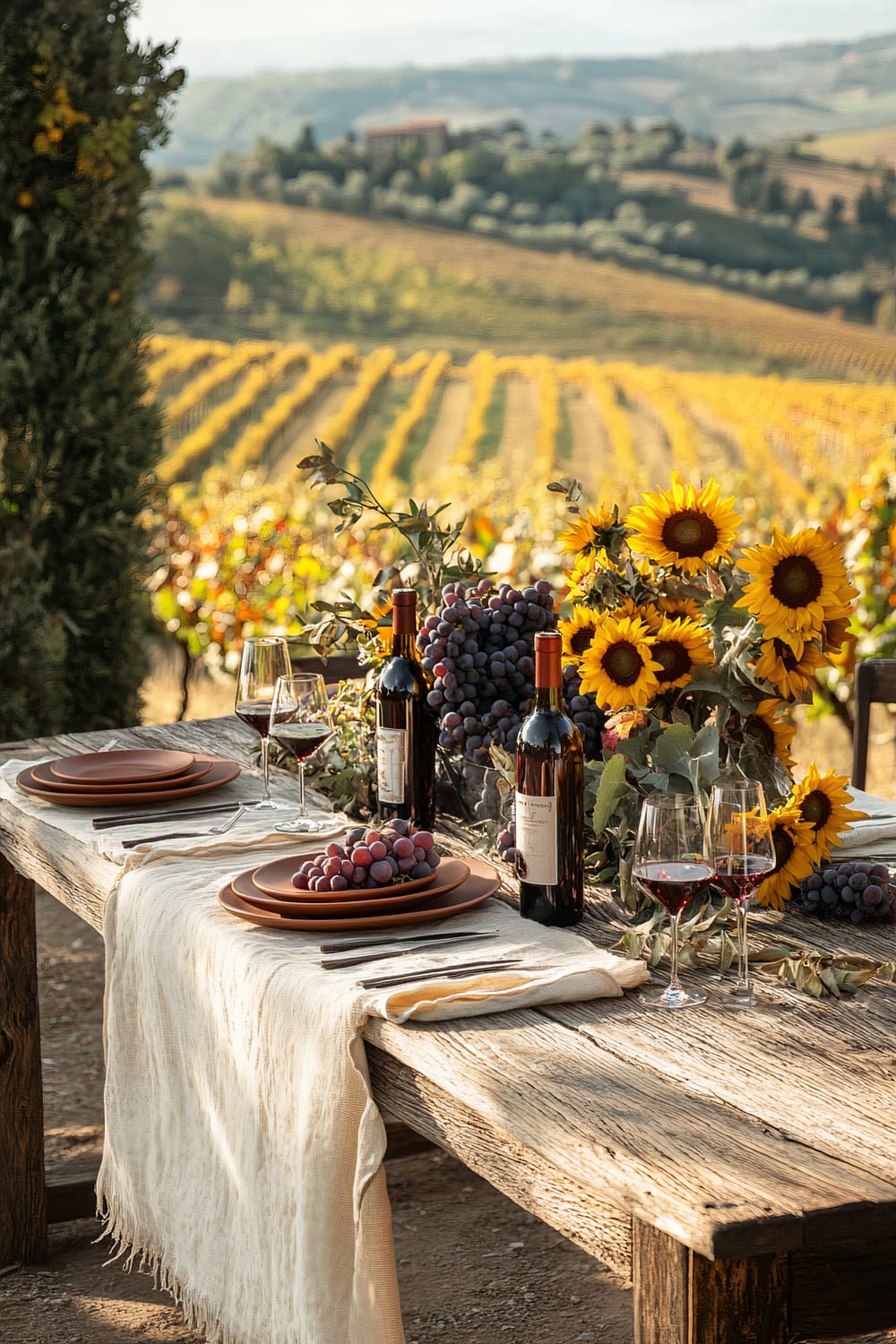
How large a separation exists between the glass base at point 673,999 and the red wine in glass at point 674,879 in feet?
0.32

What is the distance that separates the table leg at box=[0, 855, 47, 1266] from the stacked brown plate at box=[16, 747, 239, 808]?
12.0 inches

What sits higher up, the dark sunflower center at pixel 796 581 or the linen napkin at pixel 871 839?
the dark sunflower center at pixel 796 581

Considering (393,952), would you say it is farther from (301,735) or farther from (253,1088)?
(301,735)

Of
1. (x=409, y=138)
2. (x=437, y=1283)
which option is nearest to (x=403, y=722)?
(x=437, y=1283)

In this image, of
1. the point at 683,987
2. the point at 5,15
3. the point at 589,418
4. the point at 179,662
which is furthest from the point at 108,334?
the point at 589,418

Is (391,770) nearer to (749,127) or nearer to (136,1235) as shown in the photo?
(136,1235)

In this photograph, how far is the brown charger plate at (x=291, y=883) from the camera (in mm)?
1569

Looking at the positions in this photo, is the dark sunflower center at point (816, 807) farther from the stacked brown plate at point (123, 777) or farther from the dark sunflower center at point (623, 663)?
the stacked brown plate at point (123, 777)

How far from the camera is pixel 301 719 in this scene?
1889 mm

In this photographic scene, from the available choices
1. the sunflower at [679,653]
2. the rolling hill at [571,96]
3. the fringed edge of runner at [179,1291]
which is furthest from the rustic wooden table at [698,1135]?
the rolling hill at [571,96]

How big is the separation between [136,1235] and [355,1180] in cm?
60

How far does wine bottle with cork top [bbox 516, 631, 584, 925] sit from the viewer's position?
151 cm

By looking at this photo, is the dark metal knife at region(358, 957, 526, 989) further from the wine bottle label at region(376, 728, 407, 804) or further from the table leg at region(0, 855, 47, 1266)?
the table leg at region(0, 855, 47, 1266)

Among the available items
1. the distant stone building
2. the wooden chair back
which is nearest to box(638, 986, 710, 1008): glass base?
the wooden chair back
